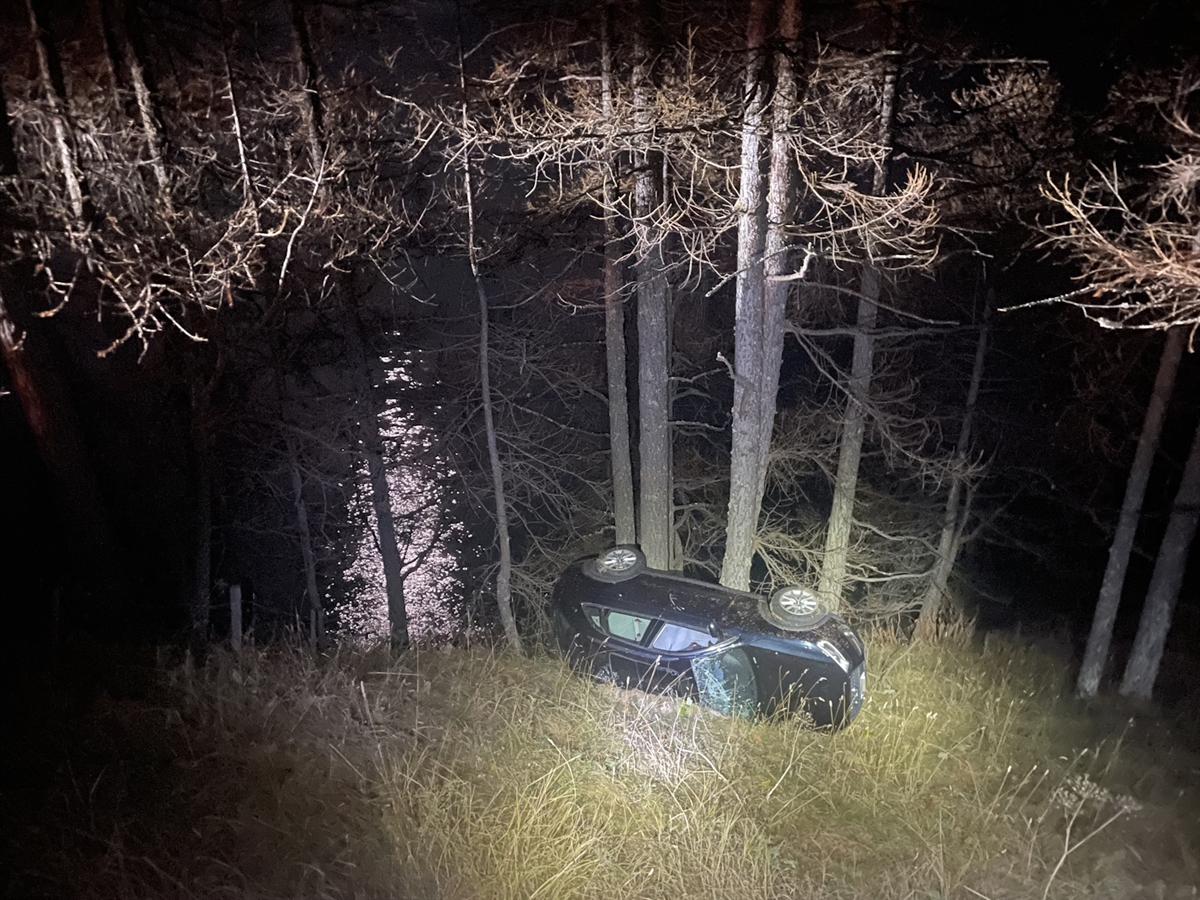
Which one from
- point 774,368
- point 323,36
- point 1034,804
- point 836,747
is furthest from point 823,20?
point 1034,804

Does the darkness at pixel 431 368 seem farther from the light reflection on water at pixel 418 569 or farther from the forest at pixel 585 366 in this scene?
the light reflection on water at pixel 418 569

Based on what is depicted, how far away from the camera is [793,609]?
23.1ft

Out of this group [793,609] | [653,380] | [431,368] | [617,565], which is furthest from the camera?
[431,368]

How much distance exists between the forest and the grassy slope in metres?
0.04

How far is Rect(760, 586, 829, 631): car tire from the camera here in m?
6.95

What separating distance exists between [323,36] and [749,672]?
27.0 ft

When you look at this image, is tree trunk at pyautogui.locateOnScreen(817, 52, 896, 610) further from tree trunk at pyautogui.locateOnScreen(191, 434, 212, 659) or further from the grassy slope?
tree trunk at pyautogui.locateOnScreen(191, 434, 212, 659)

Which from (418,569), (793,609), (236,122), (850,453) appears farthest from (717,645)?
(418,569)

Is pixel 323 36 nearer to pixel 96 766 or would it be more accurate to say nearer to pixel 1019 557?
pixel 96 766

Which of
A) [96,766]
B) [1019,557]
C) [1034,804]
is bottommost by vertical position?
[1019,557]

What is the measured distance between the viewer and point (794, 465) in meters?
12.9

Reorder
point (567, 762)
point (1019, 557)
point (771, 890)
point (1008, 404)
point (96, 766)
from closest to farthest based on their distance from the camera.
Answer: point (771, 890) < point (96, 766) < point (567, 762) < point (1008, 404) < point (1019, 557)

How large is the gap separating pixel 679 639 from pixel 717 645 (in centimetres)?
41

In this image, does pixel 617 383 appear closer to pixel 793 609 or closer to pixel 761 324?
pixel 761 324
